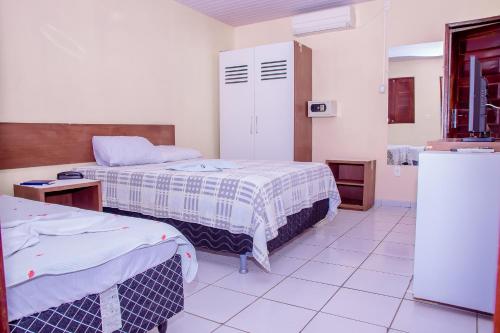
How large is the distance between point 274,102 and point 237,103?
22.6 inches

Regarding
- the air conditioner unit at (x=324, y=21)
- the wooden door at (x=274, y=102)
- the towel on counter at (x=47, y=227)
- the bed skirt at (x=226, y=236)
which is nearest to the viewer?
the towel on counter at (x=47, y=227)

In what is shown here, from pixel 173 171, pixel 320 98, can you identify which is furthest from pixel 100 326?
pixel 320 98

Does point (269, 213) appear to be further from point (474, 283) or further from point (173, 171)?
point (474, 283)

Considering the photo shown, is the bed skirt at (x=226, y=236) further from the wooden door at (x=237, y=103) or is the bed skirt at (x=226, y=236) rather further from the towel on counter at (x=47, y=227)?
the wooden door at (x=237, y=103)

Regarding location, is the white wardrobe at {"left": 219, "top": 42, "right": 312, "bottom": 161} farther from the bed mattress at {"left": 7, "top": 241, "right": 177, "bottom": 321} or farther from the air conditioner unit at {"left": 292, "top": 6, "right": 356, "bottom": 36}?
the bed mattress at {"left": 7, "top": 241, "right": 177, "bottom": 321}

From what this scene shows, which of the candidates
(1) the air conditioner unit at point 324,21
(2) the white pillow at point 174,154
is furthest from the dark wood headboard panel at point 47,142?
(1) the air conditioner unit at point 324,21

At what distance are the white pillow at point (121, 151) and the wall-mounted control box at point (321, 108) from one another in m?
2.28

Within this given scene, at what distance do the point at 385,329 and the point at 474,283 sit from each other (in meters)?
Answer: 0.56

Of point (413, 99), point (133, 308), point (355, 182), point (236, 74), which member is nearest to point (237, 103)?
point (236, 74)

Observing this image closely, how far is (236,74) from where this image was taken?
5.17 meters

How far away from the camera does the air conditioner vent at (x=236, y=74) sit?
5109mm

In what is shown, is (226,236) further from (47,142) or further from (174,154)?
(47,142)

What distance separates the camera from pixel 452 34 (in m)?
4.21

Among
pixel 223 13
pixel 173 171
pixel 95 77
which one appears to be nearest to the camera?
pixel 173 171
